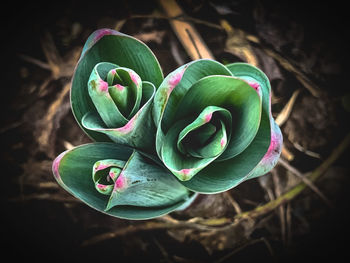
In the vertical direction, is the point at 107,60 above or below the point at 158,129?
above

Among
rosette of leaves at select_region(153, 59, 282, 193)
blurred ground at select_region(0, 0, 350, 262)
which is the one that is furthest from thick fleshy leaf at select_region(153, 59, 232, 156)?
blurred ground at select_region(0, 0, 350, 262)

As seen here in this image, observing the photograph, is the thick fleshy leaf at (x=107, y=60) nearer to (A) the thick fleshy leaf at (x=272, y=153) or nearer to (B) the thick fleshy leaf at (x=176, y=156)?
(B) the thick fleshy leaf at (x=176, y=156)

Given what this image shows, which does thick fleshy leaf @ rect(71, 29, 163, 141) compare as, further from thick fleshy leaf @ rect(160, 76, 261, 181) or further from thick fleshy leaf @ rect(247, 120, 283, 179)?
thick fleshy leaf @ rect(247, 120, 283, 179)

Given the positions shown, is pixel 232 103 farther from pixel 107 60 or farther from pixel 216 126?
pixel 107 60

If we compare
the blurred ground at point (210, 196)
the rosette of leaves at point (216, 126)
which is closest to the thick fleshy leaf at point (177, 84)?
the rosette of leaves at point (216, 126)

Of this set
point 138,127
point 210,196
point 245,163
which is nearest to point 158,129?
point 138,127

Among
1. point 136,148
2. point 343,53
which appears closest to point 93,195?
point 136,148
